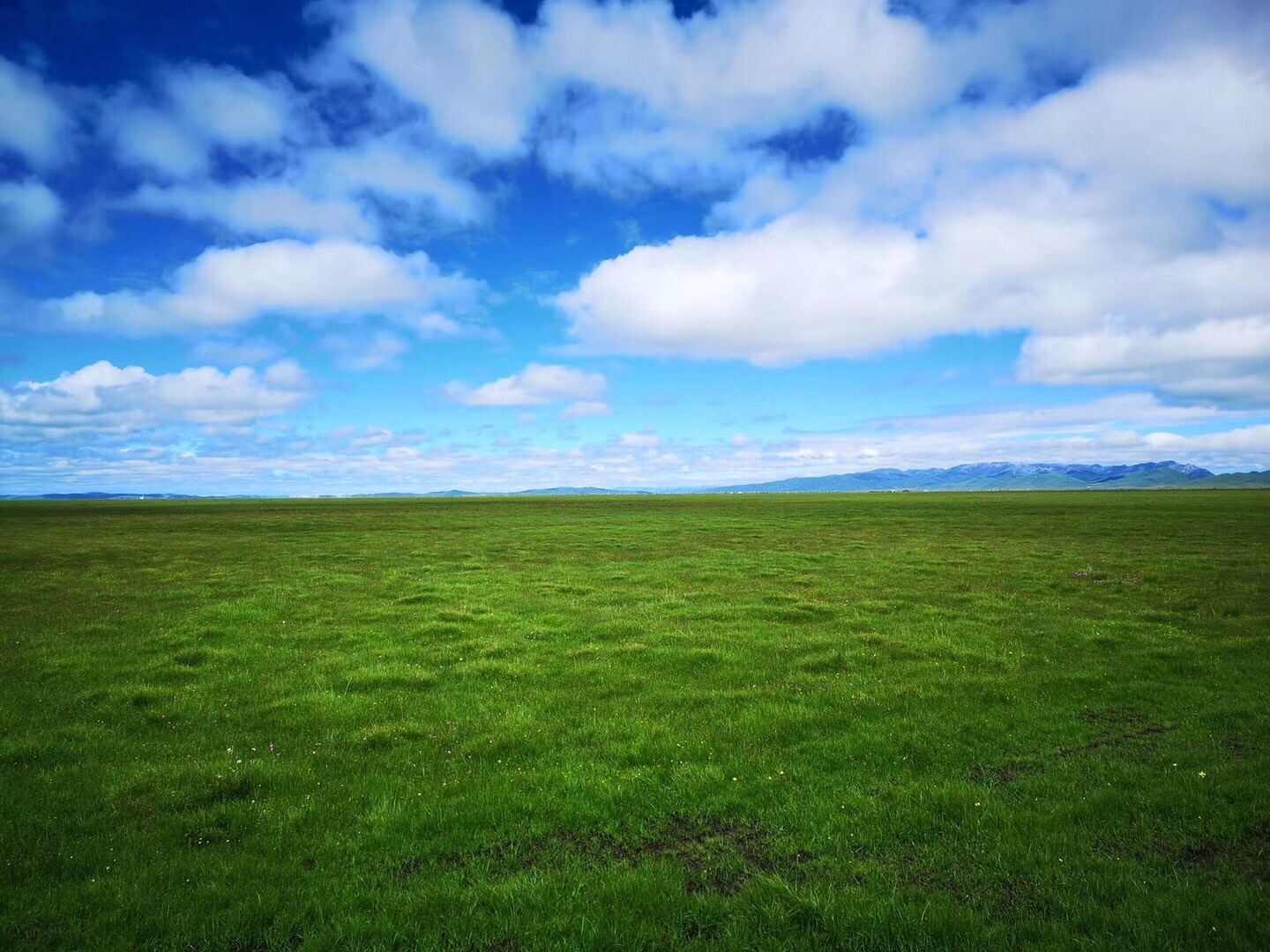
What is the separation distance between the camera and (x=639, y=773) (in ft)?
34.8

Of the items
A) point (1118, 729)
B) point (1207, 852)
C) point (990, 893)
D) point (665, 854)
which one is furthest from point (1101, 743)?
point (665, 854)

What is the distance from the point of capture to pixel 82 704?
14.0m

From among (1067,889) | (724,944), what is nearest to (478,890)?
(724,944)

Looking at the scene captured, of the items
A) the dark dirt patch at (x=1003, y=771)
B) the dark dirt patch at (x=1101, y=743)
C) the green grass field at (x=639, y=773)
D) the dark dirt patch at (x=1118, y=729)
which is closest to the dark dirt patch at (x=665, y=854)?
the green grass field at (x=639, y=773)

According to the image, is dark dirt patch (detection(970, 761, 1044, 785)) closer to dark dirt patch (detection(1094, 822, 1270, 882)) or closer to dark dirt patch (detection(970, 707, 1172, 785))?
dark dirt patch (detection(970, 707, 1172, 785))

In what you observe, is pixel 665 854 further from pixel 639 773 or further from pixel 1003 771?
pixel 1003 771

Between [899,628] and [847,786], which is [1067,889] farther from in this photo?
[899,628]

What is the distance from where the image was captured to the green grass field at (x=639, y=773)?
715 cm

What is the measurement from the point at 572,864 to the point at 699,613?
1550cm

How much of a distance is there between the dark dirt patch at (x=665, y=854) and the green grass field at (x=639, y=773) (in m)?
0.05

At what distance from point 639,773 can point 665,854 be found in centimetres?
214

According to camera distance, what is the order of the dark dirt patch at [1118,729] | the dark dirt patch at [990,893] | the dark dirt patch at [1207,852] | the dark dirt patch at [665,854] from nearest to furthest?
the dark dirt patch at [990,893]
the dark dirt patch at [1207,852]
the dark dirt patch at [665,854]
the dark dirt patch at [1118,729]

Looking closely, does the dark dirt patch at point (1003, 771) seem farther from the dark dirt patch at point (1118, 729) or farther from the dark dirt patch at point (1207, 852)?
the dark dirt patch at point (1207, 852)

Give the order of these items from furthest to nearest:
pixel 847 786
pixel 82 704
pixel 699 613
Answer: pixel 699 613, pixel 82 704, pixel 847 786
